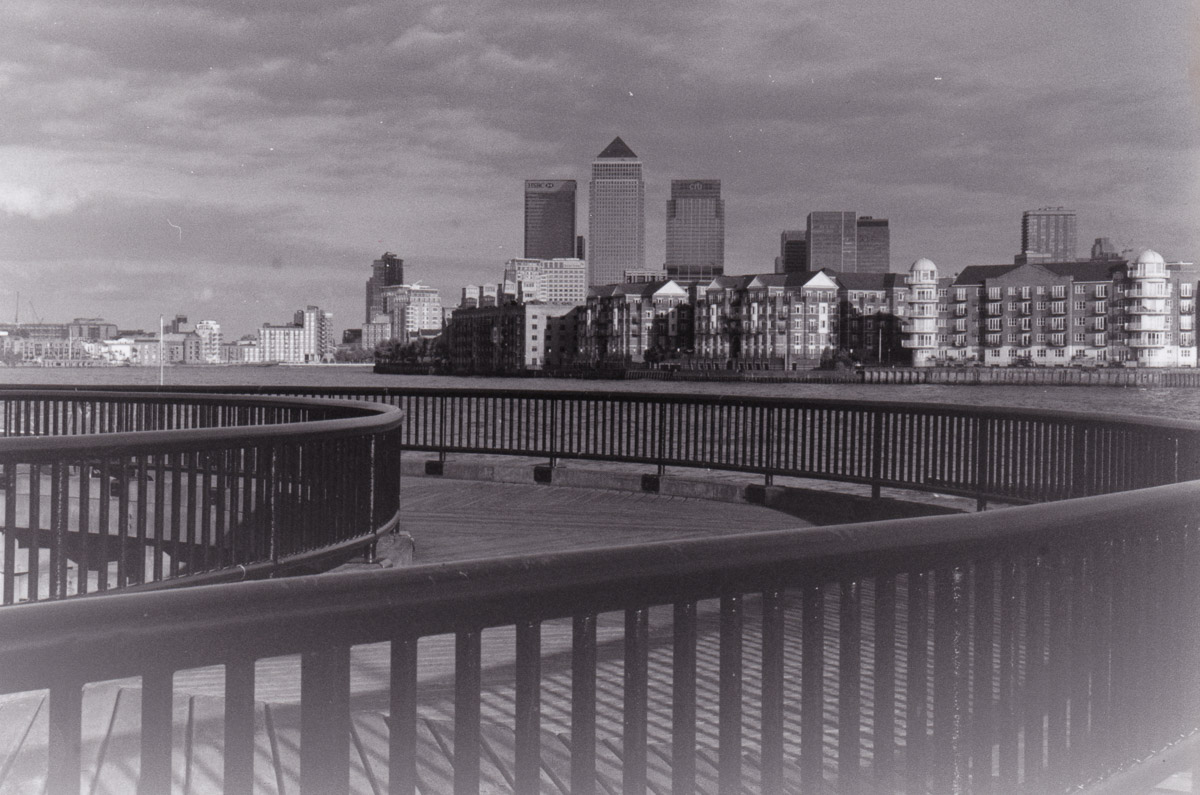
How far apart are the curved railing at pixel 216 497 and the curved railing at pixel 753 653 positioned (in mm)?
2638

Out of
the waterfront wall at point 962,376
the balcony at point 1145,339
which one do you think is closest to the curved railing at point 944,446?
the waterfront wall at point 962,376

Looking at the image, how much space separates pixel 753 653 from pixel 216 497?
3.32 metres

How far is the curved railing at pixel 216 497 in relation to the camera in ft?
19.1

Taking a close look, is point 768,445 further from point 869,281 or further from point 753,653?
point 869,281

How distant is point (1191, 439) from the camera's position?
7.24 m

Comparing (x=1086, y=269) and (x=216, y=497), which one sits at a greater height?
(x=1086, y=269)

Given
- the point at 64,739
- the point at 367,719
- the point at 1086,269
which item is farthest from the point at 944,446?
the point at 1086,269

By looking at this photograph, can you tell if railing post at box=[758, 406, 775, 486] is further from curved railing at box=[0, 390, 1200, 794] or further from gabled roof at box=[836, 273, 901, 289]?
gabled roof at box=[836, 273, 901, 289]

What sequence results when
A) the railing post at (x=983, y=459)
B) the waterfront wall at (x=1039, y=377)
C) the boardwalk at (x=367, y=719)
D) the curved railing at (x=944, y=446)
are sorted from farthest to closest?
the waterfront wall at (x=1039, y=377), the railing post at (x=983, y=459), the curved railing at (x=944, y=446), the boardwalk at (x=367, y=719)

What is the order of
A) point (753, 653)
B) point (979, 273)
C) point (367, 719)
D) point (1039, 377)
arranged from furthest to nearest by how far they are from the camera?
point (979, 273) → point (1039, 377) → point (753, 653) → point (367, 719)

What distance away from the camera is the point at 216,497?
6.77 meters

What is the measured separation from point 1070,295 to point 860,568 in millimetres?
189730

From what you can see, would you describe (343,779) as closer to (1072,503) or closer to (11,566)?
(1072,503)

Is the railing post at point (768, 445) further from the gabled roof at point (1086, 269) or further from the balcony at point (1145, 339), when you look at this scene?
the gabled roof at point (1086, 269)
